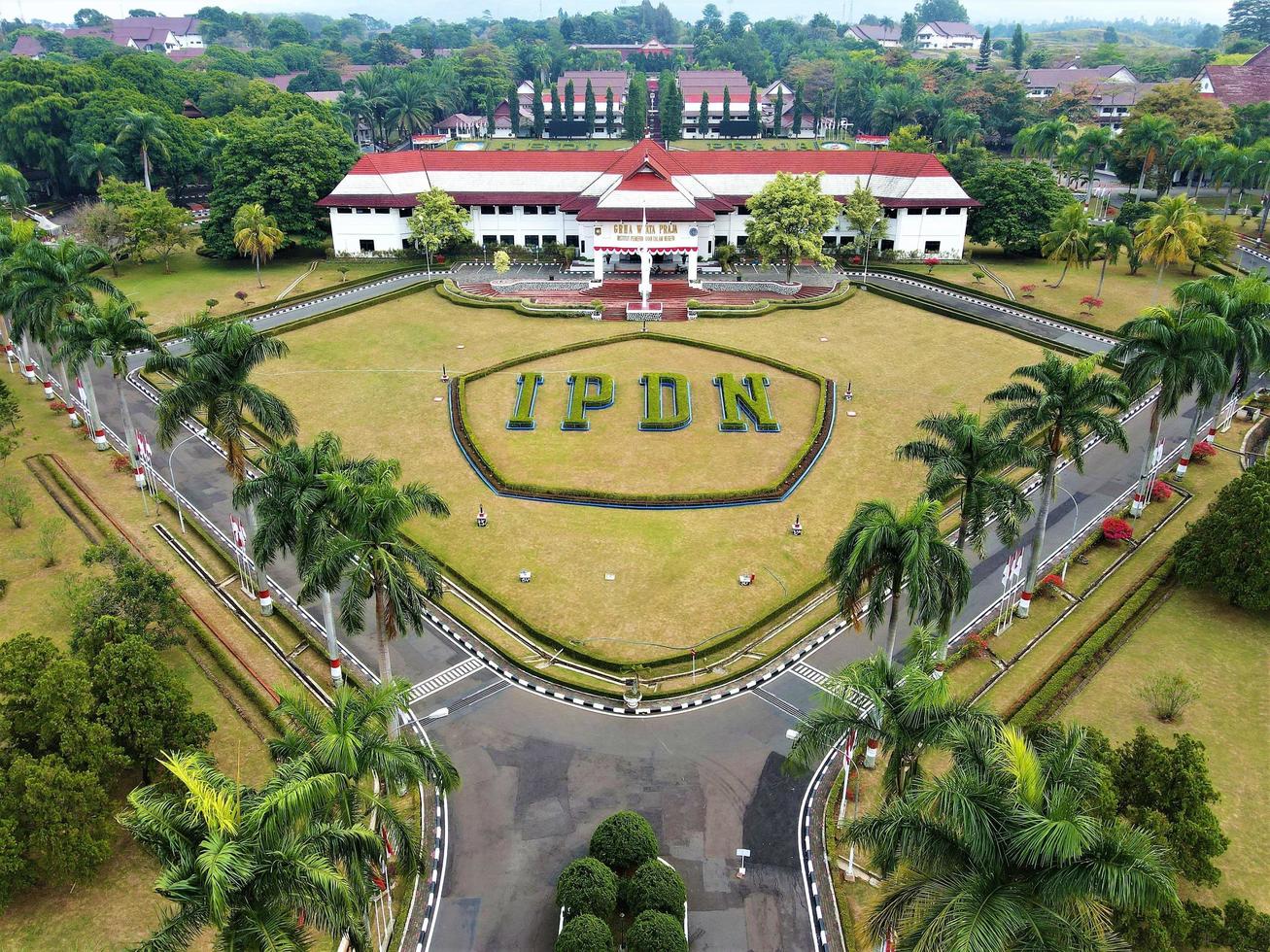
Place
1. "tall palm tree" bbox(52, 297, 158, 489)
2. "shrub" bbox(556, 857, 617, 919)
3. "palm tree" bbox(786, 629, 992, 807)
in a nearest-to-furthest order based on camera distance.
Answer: "palm tree" bbox(786, 629, 992, 807) → "shrub" bbox(556, 857, 617, 919) → "tall palm tree" bbox(52, 297, 158, 489)

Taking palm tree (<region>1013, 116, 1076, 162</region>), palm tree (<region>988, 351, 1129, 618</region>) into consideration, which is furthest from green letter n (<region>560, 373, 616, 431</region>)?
palm tree (<region>1013, 116, 1076, 162</region>)

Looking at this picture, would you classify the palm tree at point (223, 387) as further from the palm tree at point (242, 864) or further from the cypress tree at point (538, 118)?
the cypress tree at point (538, 118)

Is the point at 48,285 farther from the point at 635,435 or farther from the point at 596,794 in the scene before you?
the point at 596,794

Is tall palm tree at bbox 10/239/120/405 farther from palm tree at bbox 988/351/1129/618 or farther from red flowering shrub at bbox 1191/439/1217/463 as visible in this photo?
red flowering shrub at bbox 1191/439/1217/463

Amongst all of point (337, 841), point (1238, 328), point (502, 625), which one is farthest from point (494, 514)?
point (1238, 328)

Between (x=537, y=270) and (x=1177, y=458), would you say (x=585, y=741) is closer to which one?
(x=1177, y=458)

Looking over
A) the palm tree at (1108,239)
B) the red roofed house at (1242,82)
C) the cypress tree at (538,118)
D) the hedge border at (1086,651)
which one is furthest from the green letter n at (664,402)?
the cypress tree at (538,118)
